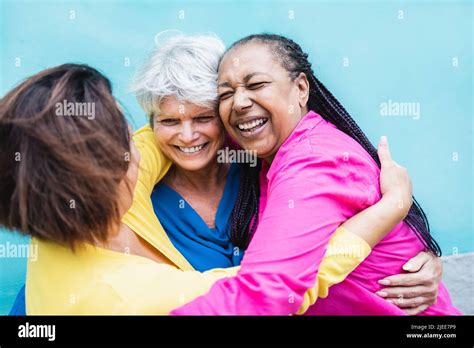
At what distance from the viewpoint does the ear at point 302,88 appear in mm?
1879

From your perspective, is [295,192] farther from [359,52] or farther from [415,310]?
[359,52]

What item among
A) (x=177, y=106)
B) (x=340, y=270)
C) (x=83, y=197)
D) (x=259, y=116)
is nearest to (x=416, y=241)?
(x=340, y=270)

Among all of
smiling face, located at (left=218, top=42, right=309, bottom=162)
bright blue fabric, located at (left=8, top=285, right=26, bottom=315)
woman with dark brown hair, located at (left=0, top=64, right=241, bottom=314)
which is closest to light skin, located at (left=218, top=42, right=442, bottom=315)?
smiling face, located at (left=218, top=42, right=309, bottom=162)

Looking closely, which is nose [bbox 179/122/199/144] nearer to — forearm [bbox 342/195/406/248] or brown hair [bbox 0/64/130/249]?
brown hair [bbox 0/64/130/249]

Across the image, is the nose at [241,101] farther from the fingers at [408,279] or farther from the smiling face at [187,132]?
the fingers at [408,279]

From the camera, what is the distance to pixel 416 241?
1.87 metres

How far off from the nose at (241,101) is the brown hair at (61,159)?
377mm

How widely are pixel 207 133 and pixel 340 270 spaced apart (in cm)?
60

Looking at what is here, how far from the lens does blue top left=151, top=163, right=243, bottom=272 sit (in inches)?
75.4

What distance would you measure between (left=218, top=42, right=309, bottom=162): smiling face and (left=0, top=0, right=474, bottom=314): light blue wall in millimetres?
506

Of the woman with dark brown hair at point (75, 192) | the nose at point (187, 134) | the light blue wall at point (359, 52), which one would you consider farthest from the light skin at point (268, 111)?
the light blue wall at point (359, 52)

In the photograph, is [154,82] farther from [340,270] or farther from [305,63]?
[340,270]

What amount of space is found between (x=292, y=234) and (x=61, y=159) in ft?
1.86

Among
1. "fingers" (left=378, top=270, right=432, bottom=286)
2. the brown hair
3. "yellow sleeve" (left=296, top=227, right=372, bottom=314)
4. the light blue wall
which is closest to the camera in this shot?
the brown hair
